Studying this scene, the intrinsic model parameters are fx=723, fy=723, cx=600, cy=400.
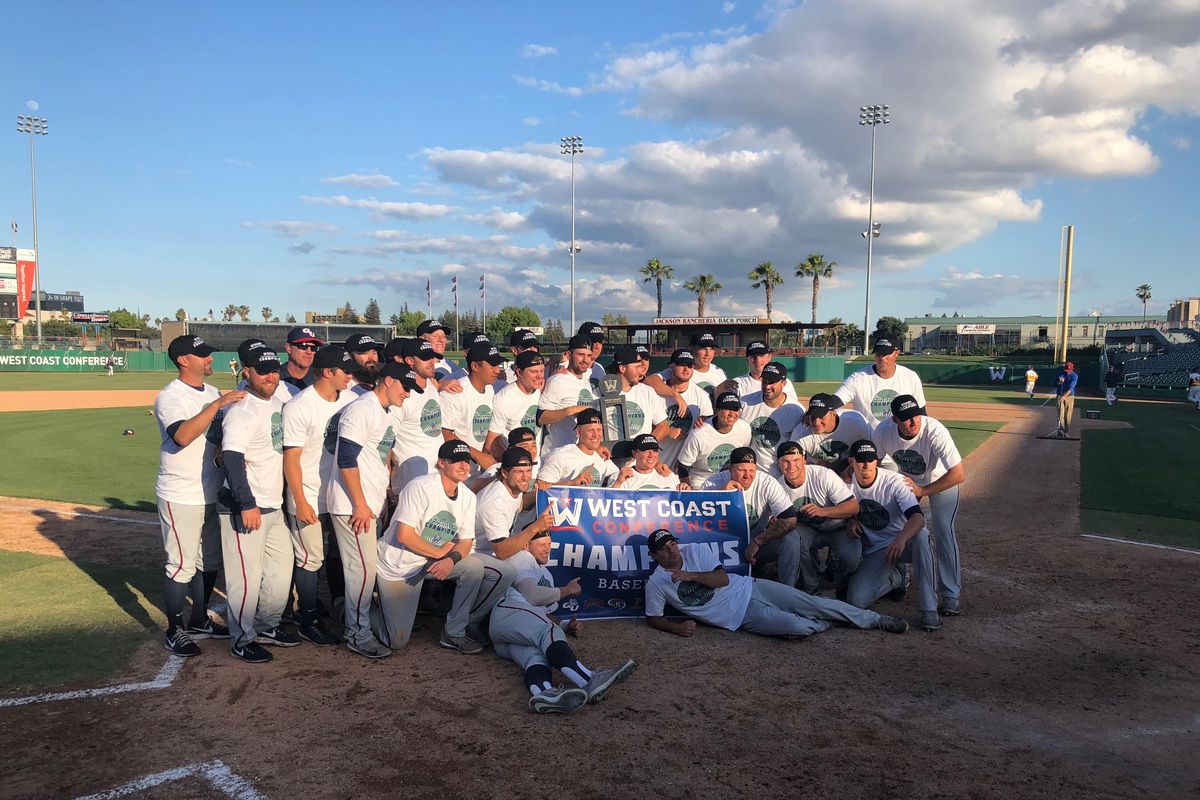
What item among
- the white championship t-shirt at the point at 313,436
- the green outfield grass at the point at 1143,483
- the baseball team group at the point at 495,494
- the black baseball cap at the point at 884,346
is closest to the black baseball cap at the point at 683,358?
the baseball team group at the point at 495,494

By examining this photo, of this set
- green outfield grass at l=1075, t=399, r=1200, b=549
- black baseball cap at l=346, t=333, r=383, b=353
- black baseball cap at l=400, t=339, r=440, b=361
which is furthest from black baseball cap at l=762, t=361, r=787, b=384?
green outfield grass at l=1075, t=399, r=1200, b=549

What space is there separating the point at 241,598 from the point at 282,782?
202 cm

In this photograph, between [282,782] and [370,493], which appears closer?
[282,782]

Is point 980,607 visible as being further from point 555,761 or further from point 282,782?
point 282,782

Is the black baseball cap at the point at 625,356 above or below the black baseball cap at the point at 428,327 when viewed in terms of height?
below

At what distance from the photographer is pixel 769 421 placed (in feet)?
24.8

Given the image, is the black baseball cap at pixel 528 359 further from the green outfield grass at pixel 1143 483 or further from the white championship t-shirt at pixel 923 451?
the green outfield grass at pixel 1143 483

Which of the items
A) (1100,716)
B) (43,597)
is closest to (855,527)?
(1100,716)

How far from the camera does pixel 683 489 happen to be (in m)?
6.90

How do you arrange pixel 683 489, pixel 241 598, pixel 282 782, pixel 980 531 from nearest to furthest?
1. pixel 282 782
2. pixel 241 598
3. pixel 683 489
4. pixel 980 531

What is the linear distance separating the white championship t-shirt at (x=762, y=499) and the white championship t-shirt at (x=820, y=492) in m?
0.11

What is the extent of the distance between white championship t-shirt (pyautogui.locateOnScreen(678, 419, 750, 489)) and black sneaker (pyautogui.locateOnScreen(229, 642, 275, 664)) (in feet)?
13.4

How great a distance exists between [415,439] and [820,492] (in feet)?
12.4

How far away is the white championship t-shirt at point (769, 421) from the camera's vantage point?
747 cm
